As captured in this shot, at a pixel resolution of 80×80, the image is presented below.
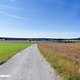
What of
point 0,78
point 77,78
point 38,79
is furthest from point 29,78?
point 77,78

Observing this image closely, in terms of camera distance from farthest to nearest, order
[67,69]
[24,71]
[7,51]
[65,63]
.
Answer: [7,51], [65,63], [24,71], [67,69]

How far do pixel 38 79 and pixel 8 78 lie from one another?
1.82 metres

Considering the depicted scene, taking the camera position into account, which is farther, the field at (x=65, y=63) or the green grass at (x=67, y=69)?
the field at (x=65, y=63)

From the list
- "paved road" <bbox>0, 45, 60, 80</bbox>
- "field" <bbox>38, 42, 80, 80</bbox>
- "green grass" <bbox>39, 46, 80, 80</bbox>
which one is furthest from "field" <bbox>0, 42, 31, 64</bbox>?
"green grass" <bbox>39, 46, 80, 80</bbox>

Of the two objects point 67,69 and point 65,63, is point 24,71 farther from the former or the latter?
point 65,63

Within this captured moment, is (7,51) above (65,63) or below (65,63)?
below

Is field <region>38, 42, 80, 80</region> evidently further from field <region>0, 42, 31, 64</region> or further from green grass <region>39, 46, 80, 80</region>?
field <region>0, 42, 31, 64</region>

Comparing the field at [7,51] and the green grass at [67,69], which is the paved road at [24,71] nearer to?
the green grass at [67,69]

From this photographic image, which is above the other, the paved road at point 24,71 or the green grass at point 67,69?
the green grass at point 67,69

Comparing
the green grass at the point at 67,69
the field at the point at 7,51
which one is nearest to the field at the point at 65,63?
the green grass at the point at 67,69

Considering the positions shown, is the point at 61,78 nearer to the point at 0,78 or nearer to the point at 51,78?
the point at 51,78

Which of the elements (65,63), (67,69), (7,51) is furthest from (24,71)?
(7,51)

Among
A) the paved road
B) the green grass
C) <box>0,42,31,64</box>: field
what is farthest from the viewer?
<box>0,42,31,64</box>: field

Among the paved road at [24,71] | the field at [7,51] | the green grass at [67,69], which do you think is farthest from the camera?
the field at [7,51]
